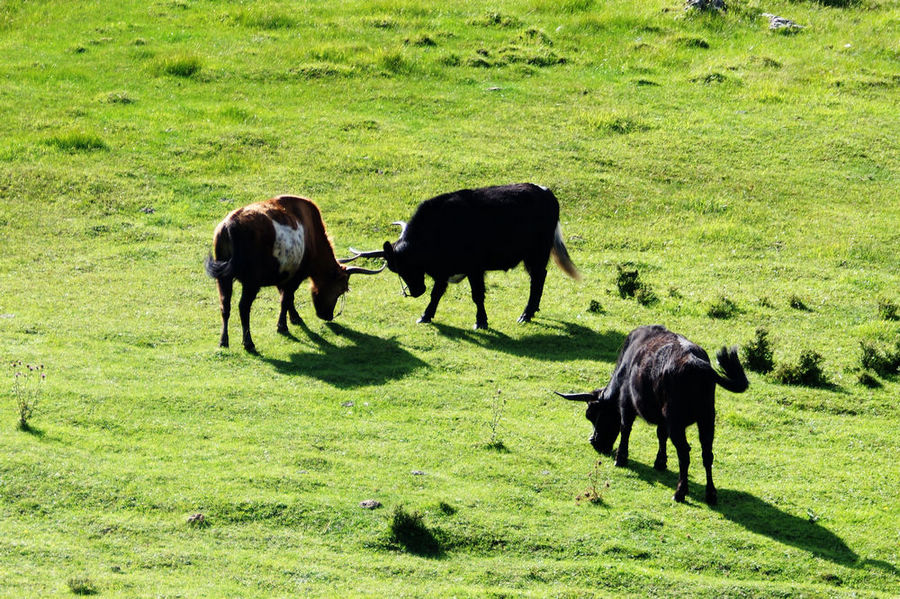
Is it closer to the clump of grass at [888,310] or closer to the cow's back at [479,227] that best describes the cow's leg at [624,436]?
the cow's back at [479,227]

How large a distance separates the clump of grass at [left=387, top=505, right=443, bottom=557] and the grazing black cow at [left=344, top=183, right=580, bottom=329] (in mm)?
7305

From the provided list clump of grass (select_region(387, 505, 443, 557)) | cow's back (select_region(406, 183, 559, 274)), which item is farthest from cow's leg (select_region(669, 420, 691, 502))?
cow's back (select_region(406, 183, 559, 274))

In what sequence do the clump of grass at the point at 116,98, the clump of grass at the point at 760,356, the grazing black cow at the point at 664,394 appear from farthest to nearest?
the clump of grass at the point at 116,98, the clump of grass at the point at 760,356, the grazing black cow at the point at 664,394

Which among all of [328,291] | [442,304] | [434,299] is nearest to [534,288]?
[434,299]

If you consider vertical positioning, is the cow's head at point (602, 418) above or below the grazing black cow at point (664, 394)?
below

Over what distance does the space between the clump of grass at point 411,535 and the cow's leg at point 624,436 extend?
271cm

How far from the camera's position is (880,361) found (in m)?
15.6

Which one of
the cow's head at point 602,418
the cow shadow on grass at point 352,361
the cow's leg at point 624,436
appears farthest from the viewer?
the cow shadow on grass at point 352,361

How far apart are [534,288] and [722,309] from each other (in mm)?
3221

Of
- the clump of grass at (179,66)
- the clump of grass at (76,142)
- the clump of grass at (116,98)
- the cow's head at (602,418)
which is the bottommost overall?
the cow's head at (602,418)

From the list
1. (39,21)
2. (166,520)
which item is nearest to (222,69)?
(39,21)

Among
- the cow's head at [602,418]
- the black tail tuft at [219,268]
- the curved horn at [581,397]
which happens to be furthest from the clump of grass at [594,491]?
the black tail tuft at [219,268]

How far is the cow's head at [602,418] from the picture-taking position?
39.6 feet

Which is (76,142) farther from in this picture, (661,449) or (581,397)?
(661,449)
